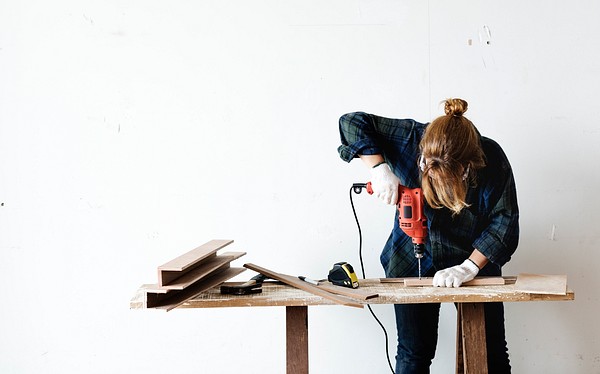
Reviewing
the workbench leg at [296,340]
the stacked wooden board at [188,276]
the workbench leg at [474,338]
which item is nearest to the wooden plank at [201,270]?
the stacked wooden board at [188,276]

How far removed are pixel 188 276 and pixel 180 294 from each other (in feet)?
0.17

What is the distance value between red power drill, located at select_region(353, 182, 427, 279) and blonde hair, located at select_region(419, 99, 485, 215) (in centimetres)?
4

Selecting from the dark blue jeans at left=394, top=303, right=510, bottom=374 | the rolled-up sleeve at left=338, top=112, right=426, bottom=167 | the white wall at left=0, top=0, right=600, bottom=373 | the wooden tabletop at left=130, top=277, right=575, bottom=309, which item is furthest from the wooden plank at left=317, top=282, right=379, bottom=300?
the white wall at left=0, top=0, right=600, bottom=373

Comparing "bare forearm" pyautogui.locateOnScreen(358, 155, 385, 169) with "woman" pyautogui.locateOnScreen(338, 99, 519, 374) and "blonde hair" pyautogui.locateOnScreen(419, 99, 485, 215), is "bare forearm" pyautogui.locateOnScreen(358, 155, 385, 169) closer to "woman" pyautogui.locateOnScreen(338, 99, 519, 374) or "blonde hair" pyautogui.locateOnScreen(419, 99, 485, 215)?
"woman" pyautogui.locateOnScreen(338, 99, 519, 374)

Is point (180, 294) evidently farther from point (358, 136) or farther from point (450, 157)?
point (450, 157)

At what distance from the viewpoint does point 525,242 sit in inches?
96.1

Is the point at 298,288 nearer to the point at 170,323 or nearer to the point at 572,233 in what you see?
the point at 170,323

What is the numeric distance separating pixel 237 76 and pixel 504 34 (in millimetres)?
952

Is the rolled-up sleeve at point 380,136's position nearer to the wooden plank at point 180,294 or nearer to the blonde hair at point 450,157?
the blonde hair at point 450,157

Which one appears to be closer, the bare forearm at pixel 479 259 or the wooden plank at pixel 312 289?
the wooden plank at pixel 312 289

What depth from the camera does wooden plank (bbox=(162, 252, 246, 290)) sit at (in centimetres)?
167

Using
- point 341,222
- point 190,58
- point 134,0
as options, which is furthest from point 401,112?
point 134,0

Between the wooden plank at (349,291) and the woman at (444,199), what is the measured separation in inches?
8.5

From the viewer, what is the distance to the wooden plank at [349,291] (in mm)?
1743
